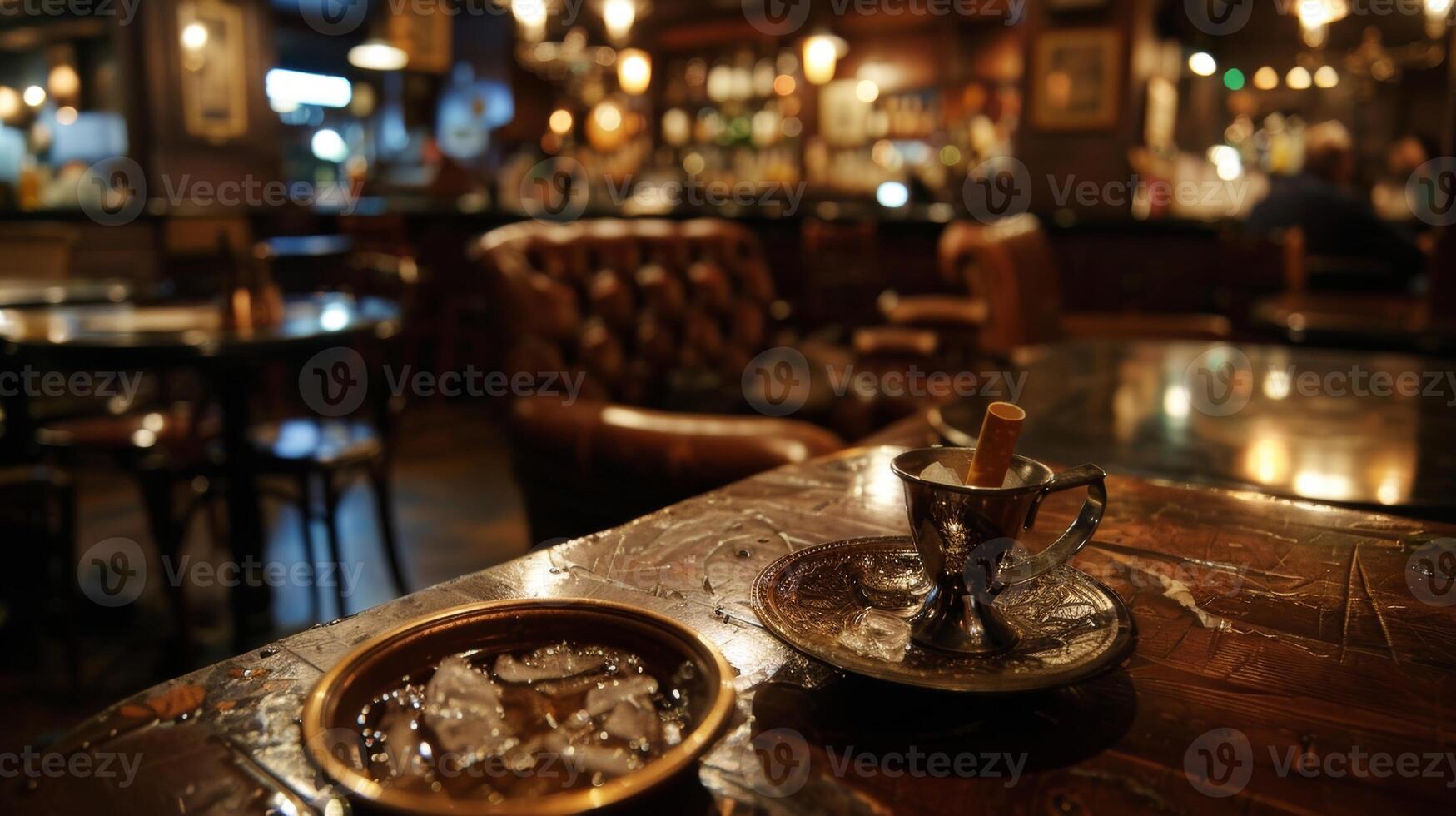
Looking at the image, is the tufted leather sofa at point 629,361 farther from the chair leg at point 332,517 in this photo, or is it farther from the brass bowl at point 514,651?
the brass bowl at point 514,651

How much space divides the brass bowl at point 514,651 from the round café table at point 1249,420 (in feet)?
2.56

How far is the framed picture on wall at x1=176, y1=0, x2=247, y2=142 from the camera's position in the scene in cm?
728

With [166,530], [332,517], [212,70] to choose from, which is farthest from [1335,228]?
[212,70]

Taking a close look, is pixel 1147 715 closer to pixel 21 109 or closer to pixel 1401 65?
pixel 1401 65

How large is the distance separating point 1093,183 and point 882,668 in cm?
627

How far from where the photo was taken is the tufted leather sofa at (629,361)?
193 cm

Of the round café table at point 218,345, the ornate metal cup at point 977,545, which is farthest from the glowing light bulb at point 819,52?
the ornate metal cup at point 977,545

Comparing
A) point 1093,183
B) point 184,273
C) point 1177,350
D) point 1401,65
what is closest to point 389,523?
point 1177,350

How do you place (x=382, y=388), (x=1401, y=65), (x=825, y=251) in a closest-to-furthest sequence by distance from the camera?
(x=382, y=388) → (x=825, y=251) → (x=1401, y=65)

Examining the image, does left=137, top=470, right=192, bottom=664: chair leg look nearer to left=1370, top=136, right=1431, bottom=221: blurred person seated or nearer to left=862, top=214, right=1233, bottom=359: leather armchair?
left=862, top=214, right=1233, bottom=359: leather armchair

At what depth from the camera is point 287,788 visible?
0.54 metres

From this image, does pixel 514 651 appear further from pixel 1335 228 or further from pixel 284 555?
pixel 1335 228

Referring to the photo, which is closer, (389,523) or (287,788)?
(287,788)

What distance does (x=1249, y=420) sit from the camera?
5.05ft
